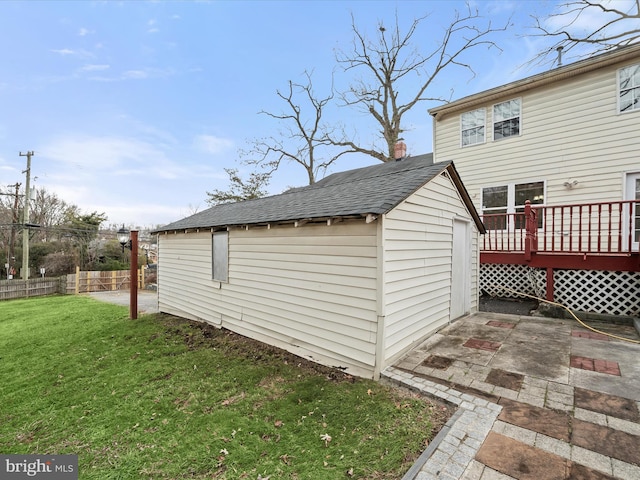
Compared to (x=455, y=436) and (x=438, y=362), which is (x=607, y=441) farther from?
(x=438, y=362)

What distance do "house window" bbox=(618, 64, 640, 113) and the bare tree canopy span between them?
272 centimetres

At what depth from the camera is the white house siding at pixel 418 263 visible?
3.80m

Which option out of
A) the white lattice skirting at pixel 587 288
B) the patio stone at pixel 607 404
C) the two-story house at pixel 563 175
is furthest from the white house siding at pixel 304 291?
the white lattice skirting at pixel 587 288

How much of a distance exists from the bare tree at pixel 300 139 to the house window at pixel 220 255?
43.6 ft

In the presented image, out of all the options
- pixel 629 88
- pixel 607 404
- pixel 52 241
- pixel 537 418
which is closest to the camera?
pixel 537 418

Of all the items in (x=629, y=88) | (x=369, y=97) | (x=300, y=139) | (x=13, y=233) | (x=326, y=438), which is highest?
(x=369, y=97)

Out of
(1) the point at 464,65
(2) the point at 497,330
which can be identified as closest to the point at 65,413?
(2) the point at 497,330

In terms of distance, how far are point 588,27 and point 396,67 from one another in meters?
8.01

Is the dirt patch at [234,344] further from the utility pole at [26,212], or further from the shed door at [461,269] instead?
the utility pole at [26,212]

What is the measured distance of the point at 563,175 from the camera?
7.55 meters

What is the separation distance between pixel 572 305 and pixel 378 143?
12996 millimetres

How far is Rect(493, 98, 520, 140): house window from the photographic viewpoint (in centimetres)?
839

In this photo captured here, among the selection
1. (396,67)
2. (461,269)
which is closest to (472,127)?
(461,269)

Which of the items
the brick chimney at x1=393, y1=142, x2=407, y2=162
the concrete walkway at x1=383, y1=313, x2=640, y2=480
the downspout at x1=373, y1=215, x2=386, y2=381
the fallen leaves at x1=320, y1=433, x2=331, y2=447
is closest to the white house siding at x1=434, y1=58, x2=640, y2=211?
the concrete walkway at x1=383, y1=313, x2=640, y2=480
